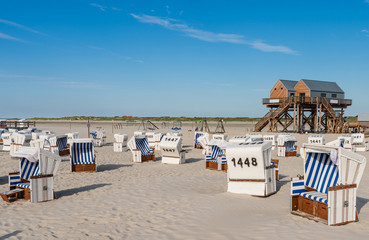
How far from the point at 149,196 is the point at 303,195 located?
4837 millimetres

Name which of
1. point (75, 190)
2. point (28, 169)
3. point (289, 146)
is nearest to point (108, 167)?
point (75, 190)

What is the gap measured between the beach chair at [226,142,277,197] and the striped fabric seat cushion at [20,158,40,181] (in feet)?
21.8

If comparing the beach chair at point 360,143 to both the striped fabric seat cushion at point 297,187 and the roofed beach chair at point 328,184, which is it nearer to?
the roofed beach chair at point 328,184

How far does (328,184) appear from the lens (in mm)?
8203

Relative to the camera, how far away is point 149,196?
404 inches

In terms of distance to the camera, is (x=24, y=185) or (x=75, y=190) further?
(x=75, y=190)

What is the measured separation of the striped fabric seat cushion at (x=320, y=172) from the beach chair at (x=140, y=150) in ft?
38.4

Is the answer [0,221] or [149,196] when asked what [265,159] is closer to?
[149,196]

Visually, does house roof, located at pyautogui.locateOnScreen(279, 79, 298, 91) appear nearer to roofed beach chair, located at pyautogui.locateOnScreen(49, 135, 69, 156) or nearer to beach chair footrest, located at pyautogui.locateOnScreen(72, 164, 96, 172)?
roofed beach chair, located at pyautogui.locateOnScreen(49, 135, 69, 156)

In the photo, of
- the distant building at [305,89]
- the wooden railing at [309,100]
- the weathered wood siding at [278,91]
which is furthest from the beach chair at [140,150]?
the weathered wood siding at [278,91]

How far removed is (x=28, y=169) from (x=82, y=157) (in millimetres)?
4786

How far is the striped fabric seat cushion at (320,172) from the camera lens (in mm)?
8188

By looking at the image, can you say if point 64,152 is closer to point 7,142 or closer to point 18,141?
point 18,141

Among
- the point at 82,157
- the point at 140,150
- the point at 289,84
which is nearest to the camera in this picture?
the point at 82,157
